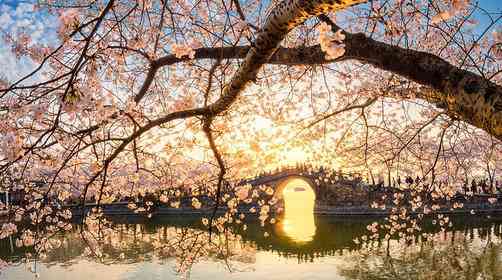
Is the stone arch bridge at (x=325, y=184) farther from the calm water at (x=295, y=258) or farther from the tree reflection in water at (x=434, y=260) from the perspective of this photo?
the tree reflection in water at (x=434, y=260)

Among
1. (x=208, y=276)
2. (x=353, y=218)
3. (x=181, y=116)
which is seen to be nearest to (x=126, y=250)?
(x=208, y=276)

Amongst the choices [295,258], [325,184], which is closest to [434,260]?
[295,258]

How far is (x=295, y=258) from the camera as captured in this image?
21.4 metres

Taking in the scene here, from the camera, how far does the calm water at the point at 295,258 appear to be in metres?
17.5

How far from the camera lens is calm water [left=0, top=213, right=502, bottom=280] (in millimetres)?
17531

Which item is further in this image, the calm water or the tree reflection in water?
the calm water

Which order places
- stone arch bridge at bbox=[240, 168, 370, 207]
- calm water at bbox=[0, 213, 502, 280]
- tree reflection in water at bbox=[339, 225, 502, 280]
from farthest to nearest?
stone arch bridge at bbox=[240, 168, 370, 207], calm water at bbox=[0, 213, 502, 280], tree reflection in water at bbox=[339, 225, 502, 280]

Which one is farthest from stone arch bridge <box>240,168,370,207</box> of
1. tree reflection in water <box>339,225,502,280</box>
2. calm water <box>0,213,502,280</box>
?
tree reflection in water <box>339,225,502,280</box>

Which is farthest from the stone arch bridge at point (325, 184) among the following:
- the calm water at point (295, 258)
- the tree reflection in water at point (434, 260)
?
the tree reflection in water at point (434, 260)

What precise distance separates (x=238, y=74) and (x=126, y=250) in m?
23.3

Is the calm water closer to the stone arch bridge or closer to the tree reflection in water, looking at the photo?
the tree reflection in water

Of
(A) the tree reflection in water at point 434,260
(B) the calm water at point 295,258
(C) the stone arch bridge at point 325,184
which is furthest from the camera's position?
(C) the stone arch bridge at point 325,184

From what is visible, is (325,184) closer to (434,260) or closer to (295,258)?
(295,258)

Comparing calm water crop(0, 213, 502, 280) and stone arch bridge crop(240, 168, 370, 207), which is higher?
stone arch bridge crop(240, 168, 370, 207)
